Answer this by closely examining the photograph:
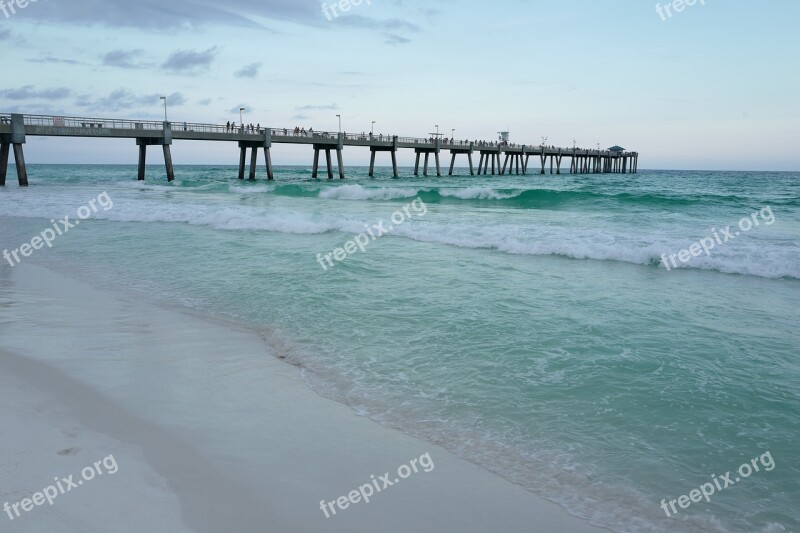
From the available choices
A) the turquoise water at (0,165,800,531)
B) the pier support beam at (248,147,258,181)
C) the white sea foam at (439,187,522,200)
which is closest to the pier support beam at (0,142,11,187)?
the pier support beam at (248,147,258,181)

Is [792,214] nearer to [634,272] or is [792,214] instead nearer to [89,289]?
[634,272]

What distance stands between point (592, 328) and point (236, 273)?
7.22 meters

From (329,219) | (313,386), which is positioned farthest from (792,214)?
(313,386)

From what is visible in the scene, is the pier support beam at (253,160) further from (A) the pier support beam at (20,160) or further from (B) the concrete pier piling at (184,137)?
(A) the pier support beam at (20,160)

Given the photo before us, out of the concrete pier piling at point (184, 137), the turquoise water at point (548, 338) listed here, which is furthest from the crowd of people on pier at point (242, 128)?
the turquoise water at point (548, 338)

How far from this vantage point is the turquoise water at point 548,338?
427cm

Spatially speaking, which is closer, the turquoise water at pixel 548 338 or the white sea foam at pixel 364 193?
the turquoise water at pixel 548 338

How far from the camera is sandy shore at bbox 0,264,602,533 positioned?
3.47 m

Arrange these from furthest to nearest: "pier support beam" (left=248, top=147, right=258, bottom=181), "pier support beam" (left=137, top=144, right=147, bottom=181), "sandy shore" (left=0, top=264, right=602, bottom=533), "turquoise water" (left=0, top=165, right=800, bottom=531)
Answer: "pier support beam" (left=248, top=147, right=258, bottom=181), "pier support beam" (left=137, top=144, right=147, bottom=181), "turquoise water" (left=0, top=165, right=800, bottom=531), "sandy shore" (left=0, top=264, right=602, bottom=533)

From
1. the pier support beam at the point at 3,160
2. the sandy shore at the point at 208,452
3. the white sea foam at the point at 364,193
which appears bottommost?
the sandy shore at the point at 208,452

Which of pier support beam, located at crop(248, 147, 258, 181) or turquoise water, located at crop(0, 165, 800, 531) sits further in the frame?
pier support beam, located at crop(248, 147, 258, 181)

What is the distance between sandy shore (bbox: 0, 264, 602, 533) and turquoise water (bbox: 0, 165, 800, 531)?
0.39m

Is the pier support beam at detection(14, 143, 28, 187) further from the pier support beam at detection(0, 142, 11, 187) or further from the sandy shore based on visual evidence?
the sandy shore

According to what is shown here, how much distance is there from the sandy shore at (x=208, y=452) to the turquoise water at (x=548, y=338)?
Answer: 0.39 m
